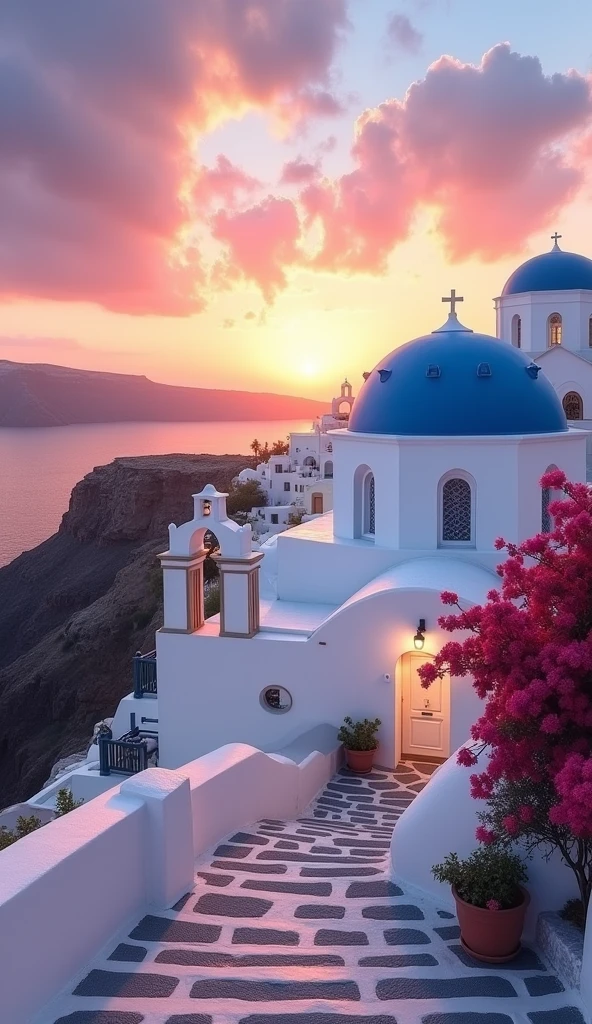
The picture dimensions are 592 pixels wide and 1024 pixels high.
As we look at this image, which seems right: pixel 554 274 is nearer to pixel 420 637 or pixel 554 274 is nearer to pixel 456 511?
pixel 456 511

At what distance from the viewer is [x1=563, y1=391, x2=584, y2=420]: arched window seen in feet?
90.6

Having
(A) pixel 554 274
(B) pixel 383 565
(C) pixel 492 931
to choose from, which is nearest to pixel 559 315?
(A) pixel 554 274

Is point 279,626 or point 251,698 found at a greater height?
point 279,626

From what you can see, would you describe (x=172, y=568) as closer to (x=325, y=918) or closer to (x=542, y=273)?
(x=325, y=918)

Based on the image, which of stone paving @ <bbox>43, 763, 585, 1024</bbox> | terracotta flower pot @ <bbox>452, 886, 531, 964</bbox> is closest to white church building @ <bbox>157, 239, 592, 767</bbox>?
stone paving @ <bbox>43, 763, 585, 1024</bbox>

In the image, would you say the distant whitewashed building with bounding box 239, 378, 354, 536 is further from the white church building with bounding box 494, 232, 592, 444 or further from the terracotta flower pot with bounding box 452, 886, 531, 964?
the terracotta flower pot with bounding box 452, 886, 531, 964

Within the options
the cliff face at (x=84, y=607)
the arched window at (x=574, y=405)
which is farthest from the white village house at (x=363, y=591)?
the cliff face at (x=84, y=607)

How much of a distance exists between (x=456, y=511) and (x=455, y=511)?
0.02 metres

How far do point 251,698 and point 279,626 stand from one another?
115cm

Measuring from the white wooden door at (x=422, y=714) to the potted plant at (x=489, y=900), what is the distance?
6.05 metres

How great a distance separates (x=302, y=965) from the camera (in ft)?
16.1

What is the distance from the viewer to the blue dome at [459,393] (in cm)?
1298

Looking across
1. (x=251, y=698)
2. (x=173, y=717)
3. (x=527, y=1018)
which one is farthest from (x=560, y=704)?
(x=173, y=717)

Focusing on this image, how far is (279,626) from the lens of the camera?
12.4 m
